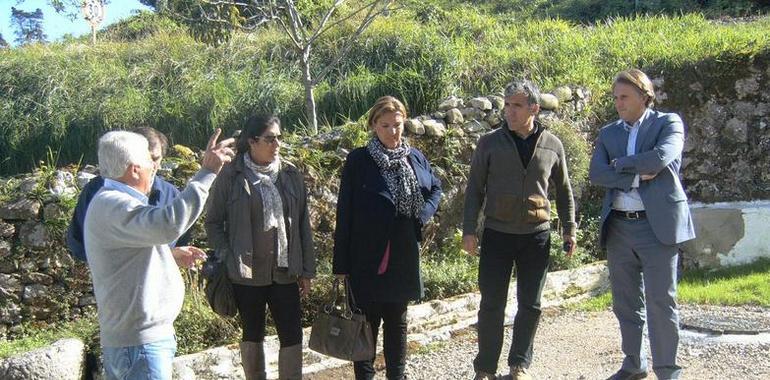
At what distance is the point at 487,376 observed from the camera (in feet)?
16.2

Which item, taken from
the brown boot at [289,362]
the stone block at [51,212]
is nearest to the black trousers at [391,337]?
the brown boot at [289,362]

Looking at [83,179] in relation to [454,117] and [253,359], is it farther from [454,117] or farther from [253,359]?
[454,117]

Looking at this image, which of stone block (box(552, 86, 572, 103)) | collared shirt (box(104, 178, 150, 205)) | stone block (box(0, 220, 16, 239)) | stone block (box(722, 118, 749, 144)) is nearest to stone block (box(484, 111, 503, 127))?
stone block (box(552, 86, 572, 103))

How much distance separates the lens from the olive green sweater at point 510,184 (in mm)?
4777

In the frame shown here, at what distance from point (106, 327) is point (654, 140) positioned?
317cm

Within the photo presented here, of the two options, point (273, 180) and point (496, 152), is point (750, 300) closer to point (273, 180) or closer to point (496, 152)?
point (496, 152)

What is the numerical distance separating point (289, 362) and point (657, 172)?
2384mm

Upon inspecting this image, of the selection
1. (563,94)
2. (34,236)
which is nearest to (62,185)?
(34,236)

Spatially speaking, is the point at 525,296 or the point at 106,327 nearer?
the point at 106,327

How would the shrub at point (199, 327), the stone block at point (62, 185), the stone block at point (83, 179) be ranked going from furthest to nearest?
the stone block at point (83, 179)
the stone block at point (62, 185)
the shrub at point (199, 327)

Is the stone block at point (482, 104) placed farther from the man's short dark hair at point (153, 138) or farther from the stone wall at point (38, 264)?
the man's short dark hair at point (153, 138)

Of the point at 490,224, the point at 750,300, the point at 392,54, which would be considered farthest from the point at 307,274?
the point at 392,54

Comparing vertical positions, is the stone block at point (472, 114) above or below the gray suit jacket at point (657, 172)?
above

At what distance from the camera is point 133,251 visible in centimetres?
331
